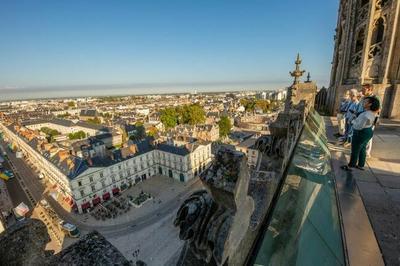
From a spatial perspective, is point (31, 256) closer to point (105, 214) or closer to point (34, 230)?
point (34, 230)

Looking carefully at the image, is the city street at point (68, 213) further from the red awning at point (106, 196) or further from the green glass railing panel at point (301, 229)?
the green glass railing panel at point (301, 229)

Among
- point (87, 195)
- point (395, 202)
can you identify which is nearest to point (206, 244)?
point (395, 202)

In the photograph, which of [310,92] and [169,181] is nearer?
[310,92]

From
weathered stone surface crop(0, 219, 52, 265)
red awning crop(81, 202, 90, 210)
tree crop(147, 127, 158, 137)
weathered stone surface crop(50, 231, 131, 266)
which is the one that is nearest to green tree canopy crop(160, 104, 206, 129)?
tree crop(147, 127, 158, 137)

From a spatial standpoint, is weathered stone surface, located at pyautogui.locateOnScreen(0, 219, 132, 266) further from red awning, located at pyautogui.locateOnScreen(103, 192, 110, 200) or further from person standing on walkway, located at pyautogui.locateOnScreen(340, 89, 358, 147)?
red awning, located at pyautogui.locateOnScreen(103, 192, 110, 200)

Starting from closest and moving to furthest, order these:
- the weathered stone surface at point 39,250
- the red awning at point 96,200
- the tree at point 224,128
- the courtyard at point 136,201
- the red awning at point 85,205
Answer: the weathered stone surface at point 39,250 → the courtyard at point 136,201 → the red awning at point 85,205 → the red awning at point 96,200 → the tree at point 224,128

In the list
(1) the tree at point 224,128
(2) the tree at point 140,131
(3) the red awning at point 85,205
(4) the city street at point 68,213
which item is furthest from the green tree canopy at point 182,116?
(3) the red awning at point 85,205

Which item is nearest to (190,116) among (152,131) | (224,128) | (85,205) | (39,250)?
(224,128)
